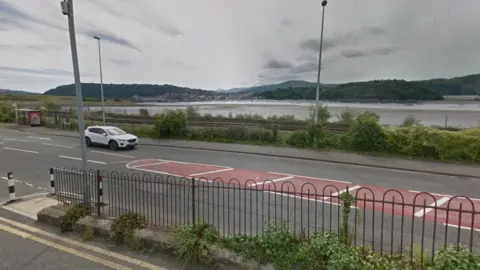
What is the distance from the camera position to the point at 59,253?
14.8ft

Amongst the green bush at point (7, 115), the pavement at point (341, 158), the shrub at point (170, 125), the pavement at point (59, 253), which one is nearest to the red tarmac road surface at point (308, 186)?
the pavement at point (59, 253)

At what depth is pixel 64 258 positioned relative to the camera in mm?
4363

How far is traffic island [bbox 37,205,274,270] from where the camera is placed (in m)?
4.04

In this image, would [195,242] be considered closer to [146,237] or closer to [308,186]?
[146,237]

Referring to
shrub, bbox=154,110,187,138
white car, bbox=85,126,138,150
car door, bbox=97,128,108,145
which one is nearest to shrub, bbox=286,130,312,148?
shrub, bbox=154,110,187,138

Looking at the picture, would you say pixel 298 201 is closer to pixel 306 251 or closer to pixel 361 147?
pixel 306 251

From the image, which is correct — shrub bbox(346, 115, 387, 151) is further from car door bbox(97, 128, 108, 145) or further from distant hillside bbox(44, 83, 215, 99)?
distant hillside bbox(44, 83, 215, 99)

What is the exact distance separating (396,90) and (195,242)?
274ft

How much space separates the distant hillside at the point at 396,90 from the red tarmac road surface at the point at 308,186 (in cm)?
6285

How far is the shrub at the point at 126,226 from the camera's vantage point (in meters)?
4.82

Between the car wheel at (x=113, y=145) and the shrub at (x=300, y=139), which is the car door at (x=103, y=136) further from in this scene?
the shrub at (x=300, y=139)

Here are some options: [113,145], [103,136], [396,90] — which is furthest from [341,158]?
[396,90]

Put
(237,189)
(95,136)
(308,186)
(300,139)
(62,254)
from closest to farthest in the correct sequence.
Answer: (62,254), (237,189), (308,186), (300,139), (95,136)

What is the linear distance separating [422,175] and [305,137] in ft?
24.6
